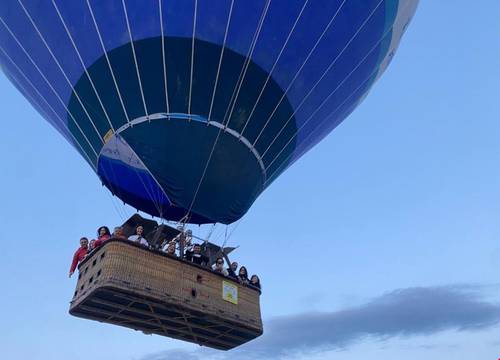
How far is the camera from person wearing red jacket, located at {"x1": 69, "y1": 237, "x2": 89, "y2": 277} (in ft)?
23.2

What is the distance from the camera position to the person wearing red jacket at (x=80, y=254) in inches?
279

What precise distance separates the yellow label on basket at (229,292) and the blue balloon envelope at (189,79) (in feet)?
4.56

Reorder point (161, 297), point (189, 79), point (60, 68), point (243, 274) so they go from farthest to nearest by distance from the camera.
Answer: point (60, 68), point (243, 274), point (189, 79), point (161, 297)

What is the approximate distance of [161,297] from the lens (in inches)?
247

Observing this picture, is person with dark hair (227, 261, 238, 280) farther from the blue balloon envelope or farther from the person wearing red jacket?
the person wearing red jacket

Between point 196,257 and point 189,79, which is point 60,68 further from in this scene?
point 196,257

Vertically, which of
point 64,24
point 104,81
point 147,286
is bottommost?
point 147,286

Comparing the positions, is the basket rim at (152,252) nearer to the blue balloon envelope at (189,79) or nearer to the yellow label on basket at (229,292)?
the yellow label on basket at (229,292)

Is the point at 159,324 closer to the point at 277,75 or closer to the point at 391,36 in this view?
the point at 277,75

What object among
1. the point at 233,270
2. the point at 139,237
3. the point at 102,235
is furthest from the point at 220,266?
the point at 102,235

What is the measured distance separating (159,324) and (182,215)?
1638mm

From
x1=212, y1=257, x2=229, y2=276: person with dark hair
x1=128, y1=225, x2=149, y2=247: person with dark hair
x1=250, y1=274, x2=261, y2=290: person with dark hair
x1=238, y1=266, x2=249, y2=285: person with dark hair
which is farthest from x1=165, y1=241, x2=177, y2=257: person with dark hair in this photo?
x1=250, y1=274, x2=261, y2=290: person with dark hair

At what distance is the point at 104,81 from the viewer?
7.42 metres

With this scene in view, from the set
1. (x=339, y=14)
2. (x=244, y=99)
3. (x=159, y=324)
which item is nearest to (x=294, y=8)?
(x=339, y=14)
